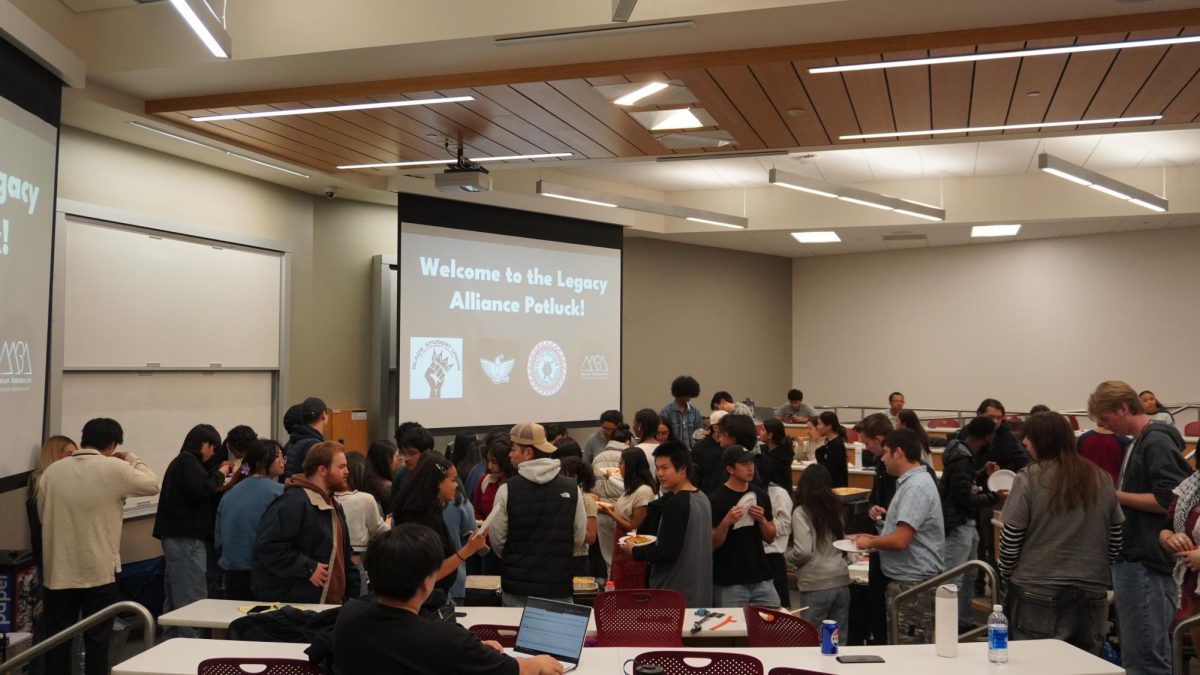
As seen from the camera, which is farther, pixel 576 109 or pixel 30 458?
pixel 576 109

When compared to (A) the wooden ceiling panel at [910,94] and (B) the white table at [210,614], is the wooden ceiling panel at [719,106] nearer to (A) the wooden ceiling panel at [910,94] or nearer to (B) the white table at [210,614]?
(A) the wooden ceiling panel at [910,94]

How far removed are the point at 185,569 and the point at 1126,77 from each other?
6.41m

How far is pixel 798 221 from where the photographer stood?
1230 cm

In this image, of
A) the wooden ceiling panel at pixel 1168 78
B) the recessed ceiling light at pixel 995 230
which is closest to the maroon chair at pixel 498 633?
the wooden ceiling panel at pixel 1168 78

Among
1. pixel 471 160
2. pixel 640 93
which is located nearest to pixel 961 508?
pixel 640 93

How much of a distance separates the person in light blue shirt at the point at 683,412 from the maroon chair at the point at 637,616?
5.17m

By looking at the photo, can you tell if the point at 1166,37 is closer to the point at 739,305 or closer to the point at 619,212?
the point at 619,212

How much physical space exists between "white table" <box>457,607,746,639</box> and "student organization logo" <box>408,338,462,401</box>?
212 inches

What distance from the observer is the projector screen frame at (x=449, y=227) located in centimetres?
970

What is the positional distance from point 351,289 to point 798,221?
227 inches

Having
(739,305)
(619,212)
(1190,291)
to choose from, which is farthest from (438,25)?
(1190,291)

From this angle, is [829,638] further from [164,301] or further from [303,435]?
[164,301]

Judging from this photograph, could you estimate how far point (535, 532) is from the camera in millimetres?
4625

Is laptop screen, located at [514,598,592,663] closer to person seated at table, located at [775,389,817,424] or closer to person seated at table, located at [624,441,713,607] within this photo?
person seated at table, located at [624,441,713,607]
